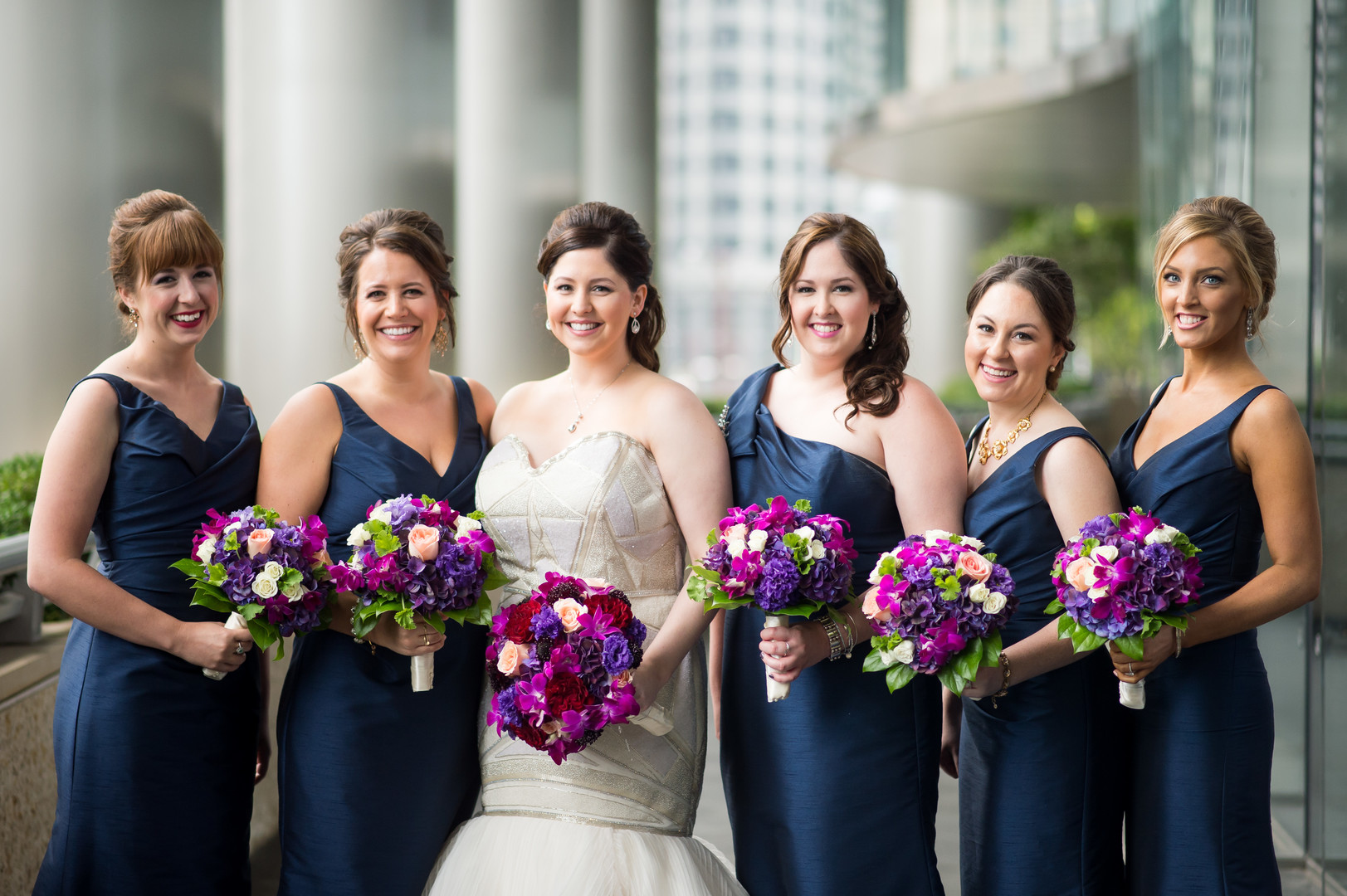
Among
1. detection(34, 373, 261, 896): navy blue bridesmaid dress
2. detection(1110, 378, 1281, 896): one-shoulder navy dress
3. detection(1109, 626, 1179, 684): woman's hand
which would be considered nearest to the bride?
detection(34, 373, 261, 896): navy blue bridesmaid dress

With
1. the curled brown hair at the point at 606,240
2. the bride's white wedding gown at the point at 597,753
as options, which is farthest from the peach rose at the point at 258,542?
the curled brown hair at the point at 606,240

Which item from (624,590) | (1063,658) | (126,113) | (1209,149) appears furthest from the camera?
(1209,149)

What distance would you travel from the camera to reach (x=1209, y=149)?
20.9 feet

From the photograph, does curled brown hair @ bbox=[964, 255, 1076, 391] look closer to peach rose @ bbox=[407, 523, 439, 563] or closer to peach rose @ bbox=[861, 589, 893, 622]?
peach rose @ bbox=[861, 589, 893, 622]

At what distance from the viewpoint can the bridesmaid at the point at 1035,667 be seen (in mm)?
3100

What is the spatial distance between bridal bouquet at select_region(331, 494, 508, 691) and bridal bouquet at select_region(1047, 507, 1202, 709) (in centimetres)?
154

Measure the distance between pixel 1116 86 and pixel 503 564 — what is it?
43.1 feet

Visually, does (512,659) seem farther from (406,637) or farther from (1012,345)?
(1012,345)

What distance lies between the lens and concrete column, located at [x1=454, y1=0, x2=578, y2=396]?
8922 mm

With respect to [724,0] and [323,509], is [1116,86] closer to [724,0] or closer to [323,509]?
→ [323,509]

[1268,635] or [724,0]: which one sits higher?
[724,0]

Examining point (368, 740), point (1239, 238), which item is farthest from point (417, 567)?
point (1239, 238)

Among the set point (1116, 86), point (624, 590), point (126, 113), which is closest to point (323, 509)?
point (624, 590)

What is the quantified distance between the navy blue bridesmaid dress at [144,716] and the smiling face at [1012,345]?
Answer: 234 cm
